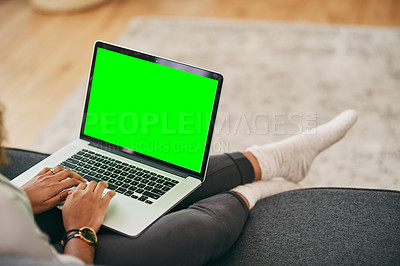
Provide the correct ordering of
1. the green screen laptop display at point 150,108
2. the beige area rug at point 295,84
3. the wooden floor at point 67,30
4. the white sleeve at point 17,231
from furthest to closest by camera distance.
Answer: the wooden floor at point 67,30, the beige area rug at point 295,84, the green screen laptop display at point 150,108, the white sleeve at point 17,231

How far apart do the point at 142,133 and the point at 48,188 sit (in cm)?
30

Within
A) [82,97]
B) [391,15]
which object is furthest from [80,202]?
[391,15]

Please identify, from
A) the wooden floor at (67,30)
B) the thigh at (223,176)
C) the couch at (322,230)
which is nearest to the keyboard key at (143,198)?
the thigh at (223,176)

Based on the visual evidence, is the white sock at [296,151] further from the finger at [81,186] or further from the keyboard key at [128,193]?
the finger at [81,186]

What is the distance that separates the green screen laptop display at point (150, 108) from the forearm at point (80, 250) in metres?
0.33

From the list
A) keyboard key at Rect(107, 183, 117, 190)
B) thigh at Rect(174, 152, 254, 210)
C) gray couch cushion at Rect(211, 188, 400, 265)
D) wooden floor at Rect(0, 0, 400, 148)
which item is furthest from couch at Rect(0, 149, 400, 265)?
wooden floor at Rect(0, 0, 400, 148)

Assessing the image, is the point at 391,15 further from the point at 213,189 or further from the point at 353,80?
the point at 213,189

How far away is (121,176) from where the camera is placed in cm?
117

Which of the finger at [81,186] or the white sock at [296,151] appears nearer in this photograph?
the finger at [81,186]

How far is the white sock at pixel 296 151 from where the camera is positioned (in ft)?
4.44

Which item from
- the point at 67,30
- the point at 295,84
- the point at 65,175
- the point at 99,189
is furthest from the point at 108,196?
the point at 67,30

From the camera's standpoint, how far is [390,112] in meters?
2.00

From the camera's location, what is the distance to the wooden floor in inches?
91.0

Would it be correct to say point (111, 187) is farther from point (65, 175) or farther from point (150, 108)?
point (150, 108)
